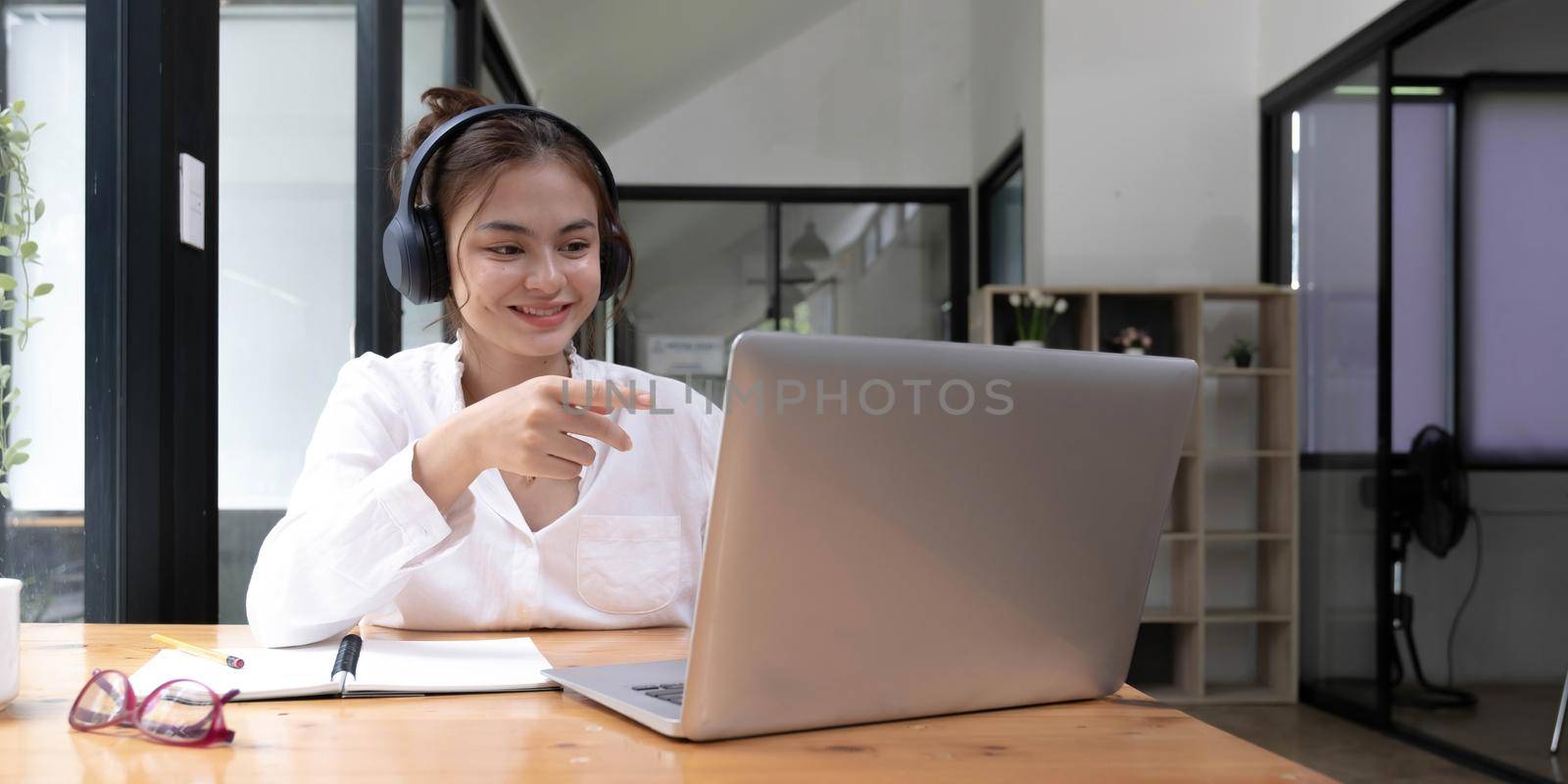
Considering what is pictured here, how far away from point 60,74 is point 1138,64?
3.95 metres

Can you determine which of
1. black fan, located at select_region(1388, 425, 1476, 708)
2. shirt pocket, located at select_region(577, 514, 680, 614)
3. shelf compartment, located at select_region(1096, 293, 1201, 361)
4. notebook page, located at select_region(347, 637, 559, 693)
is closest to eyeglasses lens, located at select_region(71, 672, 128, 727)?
notebook page, located at select_region(347, 637, 559, 693)

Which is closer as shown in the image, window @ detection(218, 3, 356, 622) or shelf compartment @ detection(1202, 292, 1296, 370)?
window @ detection(218, 3, 356, 622)

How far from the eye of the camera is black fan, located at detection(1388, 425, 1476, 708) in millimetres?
3270

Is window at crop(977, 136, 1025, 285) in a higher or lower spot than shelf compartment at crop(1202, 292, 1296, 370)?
higher

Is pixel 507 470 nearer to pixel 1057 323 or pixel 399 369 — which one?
pixel 399 369

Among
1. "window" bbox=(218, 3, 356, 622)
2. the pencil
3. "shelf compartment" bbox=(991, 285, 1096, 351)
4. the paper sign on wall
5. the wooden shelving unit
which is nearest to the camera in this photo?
the pencil

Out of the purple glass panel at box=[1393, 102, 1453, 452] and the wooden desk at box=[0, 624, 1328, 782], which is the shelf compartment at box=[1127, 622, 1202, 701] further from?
the wooden desk at box=[0, 624, 1328, 782]

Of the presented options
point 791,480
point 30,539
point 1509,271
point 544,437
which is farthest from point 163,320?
point 1509,271

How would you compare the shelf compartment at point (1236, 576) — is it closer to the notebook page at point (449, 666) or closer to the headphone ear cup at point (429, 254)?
the headphone ear cup at point (429, 254)

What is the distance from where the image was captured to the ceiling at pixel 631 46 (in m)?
4.22

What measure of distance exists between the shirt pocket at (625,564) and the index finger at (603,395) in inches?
17.7

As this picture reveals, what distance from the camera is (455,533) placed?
116 cm

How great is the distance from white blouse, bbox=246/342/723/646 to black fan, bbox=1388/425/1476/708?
2.65m

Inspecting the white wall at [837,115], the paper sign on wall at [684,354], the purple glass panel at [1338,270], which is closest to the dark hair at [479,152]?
the purple glass panel at [1338,270]
